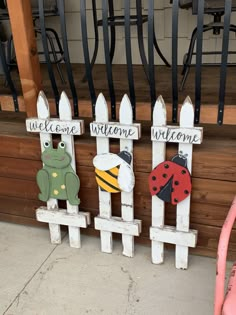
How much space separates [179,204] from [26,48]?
1075 mm

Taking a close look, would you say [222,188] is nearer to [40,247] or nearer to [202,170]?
[202,170]

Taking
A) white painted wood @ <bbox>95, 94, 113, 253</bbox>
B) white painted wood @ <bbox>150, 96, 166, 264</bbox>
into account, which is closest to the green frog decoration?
white painted wood @ <bbox>95, 94, 113, 253</bbox>

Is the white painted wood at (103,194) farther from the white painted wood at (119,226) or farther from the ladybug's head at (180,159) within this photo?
the ladybug's head at (180,159)

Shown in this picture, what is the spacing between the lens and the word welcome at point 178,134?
5.17ft

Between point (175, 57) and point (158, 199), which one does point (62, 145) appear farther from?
point (175, 57)

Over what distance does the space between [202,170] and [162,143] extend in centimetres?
23

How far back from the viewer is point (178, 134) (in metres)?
1.60

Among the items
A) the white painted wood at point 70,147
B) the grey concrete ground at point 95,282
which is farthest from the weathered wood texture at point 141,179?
the grey concrete ground at point 95,282

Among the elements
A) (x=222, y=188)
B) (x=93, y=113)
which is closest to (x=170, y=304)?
(x=222, y=188)

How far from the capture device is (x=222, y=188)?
1.70 metres

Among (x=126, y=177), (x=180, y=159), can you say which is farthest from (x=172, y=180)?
(x=126, y=177)

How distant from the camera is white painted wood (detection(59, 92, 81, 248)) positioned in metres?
1.76

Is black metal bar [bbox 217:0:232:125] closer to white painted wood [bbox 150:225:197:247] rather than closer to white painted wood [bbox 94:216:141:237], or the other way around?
white painted wood [bbox 150:225:197:247]

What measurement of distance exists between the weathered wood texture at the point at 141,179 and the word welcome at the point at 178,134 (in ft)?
0.34
